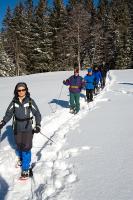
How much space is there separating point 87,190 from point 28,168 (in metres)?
1.65

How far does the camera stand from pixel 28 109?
6.23 m

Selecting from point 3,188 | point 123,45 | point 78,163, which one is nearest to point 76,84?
point 78,163

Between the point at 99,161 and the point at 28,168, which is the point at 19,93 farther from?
the point at 99,161

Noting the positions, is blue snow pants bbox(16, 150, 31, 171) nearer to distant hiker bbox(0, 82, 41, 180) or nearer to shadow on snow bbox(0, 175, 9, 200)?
distant hiker bbox(0, 82, 41, 180)

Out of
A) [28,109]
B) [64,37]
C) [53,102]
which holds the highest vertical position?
[64,37]

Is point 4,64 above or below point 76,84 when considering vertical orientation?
below

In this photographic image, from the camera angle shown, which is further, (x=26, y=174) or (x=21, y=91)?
(x=26, y=174)

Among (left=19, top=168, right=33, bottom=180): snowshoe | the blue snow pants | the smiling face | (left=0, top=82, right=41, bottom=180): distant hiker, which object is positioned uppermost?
the smiling face

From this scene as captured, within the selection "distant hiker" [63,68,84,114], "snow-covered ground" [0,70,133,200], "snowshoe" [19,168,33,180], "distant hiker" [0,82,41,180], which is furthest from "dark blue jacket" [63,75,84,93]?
"snowshoe" [19,168,33,180]

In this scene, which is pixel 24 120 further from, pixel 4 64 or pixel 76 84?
pixel 4 64

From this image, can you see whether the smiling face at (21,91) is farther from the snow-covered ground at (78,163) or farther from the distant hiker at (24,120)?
the snow-covered ground at (78,163)

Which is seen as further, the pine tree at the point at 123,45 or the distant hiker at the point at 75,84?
the pine tree at the point at 123,45

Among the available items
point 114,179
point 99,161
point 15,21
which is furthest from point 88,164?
point 15,21

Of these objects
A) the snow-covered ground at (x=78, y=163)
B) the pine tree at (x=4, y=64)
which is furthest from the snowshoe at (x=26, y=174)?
the pine tree at (x=4, y=64)
